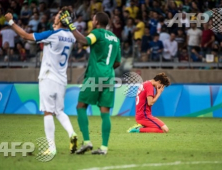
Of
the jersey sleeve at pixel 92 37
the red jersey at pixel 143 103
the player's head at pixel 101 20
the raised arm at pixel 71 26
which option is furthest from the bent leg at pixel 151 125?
the raised arm at pixel 71 26

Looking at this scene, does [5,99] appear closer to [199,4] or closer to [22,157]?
[199,4]

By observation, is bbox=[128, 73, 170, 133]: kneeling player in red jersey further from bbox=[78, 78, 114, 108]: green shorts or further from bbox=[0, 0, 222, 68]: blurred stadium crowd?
bbox=[0, 0, 222, 68]: blurred stadium crowd

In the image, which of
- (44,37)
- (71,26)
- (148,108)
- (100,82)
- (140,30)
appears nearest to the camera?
(71,26)

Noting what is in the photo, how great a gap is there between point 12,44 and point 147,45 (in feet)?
20.3

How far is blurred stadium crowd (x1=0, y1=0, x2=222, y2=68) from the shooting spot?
2492 centimetres

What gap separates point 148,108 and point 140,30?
32.9 feet

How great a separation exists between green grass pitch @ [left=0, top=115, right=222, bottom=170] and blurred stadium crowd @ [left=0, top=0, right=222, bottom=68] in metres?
5.54

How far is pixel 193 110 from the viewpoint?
896 inches

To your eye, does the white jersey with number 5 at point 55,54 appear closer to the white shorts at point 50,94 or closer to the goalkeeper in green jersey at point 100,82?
the white shorts at point 50,94

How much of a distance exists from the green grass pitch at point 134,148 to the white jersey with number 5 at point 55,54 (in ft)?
4.59

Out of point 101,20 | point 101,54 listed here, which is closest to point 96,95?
point 101,54

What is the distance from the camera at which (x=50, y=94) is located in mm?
11086

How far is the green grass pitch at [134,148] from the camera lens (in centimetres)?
983

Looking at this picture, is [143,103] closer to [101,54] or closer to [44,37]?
[101,54]
